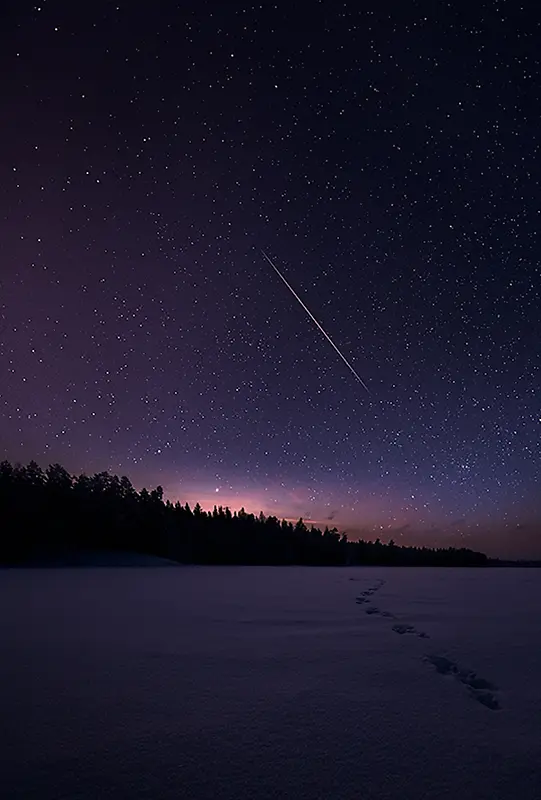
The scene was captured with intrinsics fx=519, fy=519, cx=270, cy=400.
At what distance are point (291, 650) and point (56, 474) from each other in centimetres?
4465

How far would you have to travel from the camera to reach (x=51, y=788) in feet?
5.80

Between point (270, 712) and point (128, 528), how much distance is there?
148 ft

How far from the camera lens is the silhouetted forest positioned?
39.2m

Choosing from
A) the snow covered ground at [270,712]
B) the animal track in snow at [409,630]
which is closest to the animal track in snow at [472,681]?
the snow covered ground at [270,712]

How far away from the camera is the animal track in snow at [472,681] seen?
9.34 feet

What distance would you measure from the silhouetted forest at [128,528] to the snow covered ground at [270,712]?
1496 inches

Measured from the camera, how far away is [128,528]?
44.9 m

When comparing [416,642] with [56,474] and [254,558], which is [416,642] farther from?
[254,558]

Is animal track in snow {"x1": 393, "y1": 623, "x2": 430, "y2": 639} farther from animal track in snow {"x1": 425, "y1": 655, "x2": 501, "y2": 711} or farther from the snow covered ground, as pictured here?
animal track in snow {"x1": 425, "y1": 655, "x2": 501, "y2": 711}

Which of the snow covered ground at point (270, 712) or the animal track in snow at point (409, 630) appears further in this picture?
the animal track in snow at point (409, 630)

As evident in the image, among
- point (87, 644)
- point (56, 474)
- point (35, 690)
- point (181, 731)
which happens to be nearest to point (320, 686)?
point (181, 731)

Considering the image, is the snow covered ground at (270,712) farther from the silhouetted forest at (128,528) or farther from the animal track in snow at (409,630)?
the silhouetted forest at (128,528)

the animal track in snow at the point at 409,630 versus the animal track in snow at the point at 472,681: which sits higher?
the animal track in snow at the point at 472,681

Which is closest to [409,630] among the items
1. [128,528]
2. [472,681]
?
[472,681]
